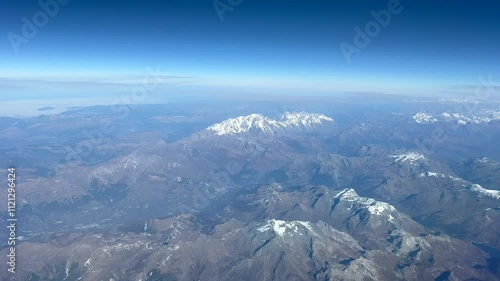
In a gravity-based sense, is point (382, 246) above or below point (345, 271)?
below

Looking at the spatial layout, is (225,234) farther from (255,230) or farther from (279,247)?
(279,247)

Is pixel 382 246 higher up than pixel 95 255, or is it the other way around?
pixel 95 255

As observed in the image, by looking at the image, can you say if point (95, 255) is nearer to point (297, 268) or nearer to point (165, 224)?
point (165, 224)

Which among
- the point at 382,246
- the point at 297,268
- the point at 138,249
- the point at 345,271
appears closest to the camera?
the point at 345,271

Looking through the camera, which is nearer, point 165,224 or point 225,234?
point 225,234

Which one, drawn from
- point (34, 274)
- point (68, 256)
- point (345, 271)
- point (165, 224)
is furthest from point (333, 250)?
point (34, 274)

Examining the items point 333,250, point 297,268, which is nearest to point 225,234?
point 297,268

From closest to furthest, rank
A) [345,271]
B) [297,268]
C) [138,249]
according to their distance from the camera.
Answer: [345,271] < [297,268] < [138,249]

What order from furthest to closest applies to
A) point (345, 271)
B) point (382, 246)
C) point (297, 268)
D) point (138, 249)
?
1. point (382, 246)
2. point (138, 249)
3. point (297, 268)
4. point (345, 271)

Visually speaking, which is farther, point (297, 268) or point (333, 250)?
point (333, 250)
